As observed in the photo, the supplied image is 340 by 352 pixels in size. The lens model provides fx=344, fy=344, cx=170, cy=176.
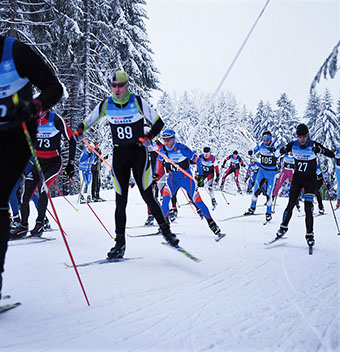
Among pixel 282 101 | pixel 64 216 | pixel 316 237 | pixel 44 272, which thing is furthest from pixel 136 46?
pixel 282 101

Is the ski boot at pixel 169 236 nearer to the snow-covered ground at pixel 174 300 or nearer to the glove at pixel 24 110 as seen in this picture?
the snow-covered ground at pixel 174 300

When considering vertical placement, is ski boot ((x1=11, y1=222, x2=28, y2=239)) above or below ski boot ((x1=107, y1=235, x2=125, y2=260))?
below

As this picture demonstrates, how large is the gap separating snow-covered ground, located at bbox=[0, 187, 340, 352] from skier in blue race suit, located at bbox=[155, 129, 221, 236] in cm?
86

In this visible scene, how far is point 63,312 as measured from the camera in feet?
9.35

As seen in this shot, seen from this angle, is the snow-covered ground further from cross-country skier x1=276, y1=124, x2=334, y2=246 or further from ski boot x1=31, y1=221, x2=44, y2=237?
cross-country skier x1=276, y1=124, x2=334, y2=246

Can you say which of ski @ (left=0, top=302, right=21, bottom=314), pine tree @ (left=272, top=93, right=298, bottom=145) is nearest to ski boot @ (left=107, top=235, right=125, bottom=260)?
ski @ (left=0, top=302, right=21, bottom=314)

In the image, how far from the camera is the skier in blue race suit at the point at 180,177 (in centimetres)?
657

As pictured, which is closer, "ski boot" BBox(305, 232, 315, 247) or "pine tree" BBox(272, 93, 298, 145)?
"ski boot" BBox(305, 232, 315, 247)

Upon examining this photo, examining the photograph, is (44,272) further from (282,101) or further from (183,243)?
(282,101)

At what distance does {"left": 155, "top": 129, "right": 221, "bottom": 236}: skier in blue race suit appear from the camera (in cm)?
657

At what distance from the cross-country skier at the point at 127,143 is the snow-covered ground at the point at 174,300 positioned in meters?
0.58

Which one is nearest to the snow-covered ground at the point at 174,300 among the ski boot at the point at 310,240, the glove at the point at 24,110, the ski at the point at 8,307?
the ski at the point at 8,307

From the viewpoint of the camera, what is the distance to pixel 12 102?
2727 millimetres

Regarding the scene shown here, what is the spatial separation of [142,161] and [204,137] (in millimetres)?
33793
